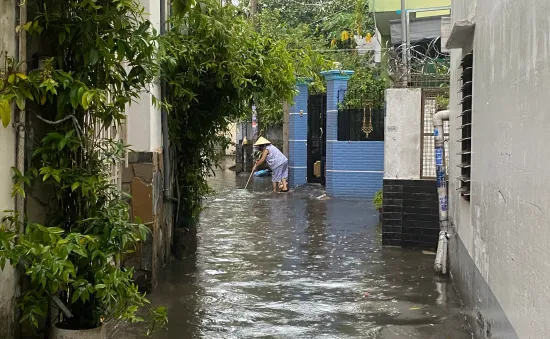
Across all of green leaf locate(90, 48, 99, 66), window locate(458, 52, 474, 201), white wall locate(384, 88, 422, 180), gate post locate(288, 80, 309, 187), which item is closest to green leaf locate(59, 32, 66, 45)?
green leaf locate(90, 48, 99, 66)

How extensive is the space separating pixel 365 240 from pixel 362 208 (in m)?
3.90

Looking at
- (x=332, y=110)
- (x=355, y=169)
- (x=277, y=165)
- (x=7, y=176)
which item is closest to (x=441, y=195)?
(x=7, y=176)

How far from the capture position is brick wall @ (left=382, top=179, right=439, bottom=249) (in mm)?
9031

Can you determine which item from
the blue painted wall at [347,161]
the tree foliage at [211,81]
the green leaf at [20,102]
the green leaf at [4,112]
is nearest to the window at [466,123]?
the tree foliage at [211,81]

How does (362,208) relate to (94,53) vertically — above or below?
below

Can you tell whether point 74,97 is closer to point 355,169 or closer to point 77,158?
point 77,158

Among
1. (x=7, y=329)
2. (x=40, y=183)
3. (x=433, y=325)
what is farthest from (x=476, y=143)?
(x=7, y=329)

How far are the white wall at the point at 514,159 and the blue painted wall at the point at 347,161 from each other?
1030 cm

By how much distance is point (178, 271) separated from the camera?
789 centimetres

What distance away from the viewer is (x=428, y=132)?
9188mm

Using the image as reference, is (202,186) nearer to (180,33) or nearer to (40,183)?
(180,33)

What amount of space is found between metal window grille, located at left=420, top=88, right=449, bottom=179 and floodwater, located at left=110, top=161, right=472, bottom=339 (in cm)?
118

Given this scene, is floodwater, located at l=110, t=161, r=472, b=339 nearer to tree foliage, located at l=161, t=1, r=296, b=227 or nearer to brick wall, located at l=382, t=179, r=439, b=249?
brick wall, located at l=382, t=179, r=439, b=249

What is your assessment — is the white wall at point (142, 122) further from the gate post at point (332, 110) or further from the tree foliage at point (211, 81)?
the gate post at point (332, 110)
